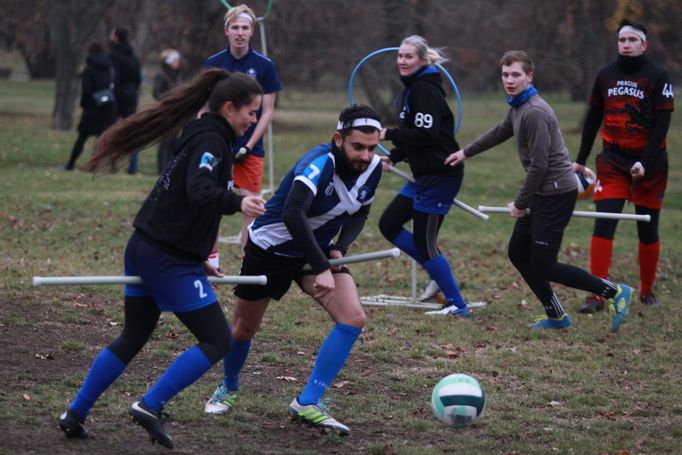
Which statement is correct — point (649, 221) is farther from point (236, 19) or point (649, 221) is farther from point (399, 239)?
point (236, 19)

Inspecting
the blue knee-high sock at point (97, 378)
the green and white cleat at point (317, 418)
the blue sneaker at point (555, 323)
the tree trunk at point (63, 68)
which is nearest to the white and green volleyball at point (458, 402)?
the green and white cleat at point (317, 418)

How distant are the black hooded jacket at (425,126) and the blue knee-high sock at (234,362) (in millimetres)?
2750

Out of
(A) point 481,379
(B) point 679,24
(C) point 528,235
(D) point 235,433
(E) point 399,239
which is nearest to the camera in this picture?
(D) point 235,433

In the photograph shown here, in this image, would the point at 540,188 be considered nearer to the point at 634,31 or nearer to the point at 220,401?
the point at 634,31

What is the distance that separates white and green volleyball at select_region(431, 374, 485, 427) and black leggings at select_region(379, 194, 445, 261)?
→ 299 cm

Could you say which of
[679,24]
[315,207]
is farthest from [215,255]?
[679,24]

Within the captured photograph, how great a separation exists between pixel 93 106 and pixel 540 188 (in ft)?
36.4

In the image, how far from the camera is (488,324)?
8328mm

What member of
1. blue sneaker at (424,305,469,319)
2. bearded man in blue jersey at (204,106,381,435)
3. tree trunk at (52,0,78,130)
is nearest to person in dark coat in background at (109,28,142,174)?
tree trunk at (52,0,78,130)

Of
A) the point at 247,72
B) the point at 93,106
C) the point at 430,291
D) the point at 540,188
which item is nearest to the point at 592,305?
the point at 430,291

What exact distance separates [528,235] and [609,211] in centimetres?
114

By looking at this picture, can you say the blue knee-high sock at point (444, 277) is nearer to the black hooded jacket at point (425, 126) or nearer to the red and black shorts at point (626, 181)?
the black hooded jacket at point (425, 126)

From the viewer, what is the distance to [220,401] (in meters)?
5.64

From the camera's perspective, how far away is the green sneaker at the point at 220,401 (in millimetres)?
5578
